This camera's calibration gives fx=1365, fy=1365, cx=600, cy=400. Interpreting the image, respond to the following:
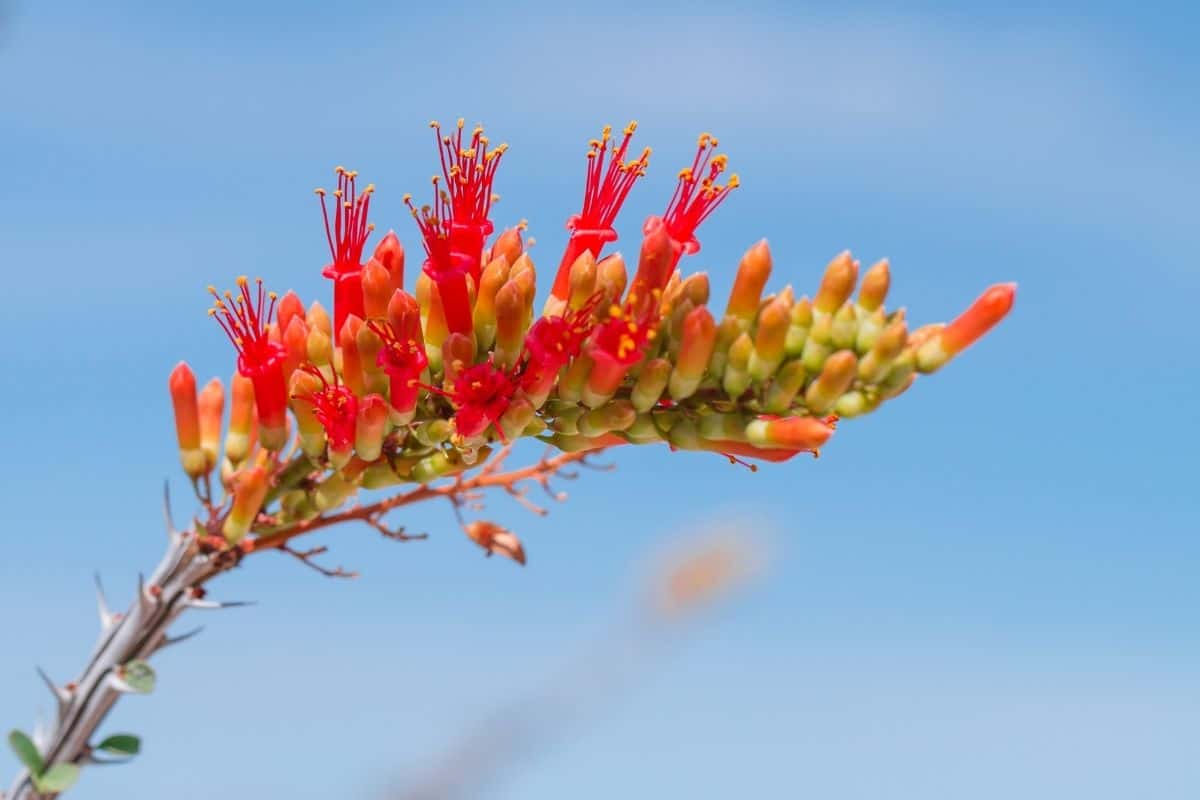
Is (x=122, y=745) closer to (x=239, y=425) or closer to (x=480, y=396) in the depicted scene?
(x=239, y=425)

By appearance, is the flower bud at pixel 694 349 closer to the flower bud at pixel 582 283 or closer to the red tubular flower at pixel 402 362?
the flower bud at pixel 582 283

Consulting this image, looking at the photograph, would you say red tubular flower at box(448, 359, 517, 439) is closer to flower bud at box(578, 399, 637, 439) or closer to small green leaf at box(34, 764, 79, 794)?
flower bud at box(578, 399, 637, 439)

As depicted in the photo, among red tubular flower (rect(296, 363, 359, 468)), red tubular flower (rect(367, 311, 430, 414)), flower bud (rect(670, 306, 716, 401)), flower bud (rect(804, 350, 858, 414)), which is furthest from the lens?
red tubular flower (rect(296, 363, 359, 468))

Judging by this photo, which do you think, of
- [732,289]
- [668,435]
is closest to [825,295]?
[732,289]

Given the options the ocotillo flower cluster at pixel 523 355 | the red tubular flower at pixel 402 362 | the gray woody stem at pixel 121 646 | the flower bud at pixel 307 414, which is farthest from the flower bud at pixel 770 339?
the gray woody stem at pixel 121 646

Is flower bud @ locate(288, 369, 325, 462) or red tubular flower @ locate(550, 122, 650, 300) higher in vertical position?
red tubular flower @ locate(550, 122, 650, 300)

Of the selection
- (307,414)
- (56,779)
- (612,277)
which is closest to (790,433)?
(612,277)

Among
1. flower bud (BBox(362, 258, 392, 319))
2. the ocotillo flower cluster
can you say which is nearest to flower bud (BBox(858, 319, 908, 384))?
the ocotillo flower cluster
